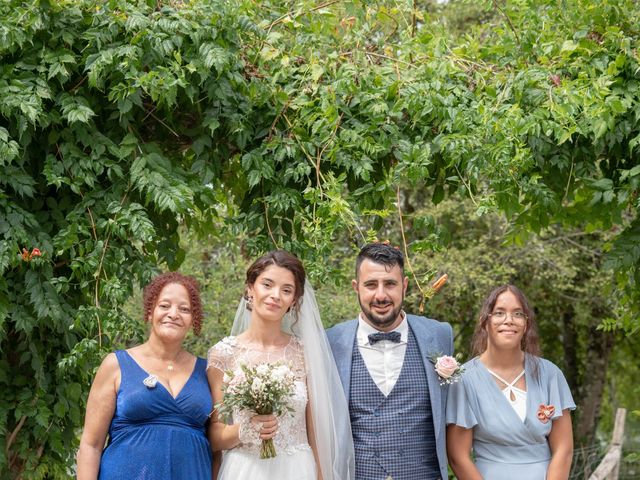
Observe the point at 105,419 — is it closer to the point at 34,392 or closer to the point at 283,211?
the point at 34,392

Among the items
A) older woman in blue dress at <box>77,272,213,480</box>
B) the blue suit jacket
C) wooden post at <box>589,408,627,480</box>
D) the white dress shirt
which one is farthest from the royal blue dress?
wooden post at <box>589,408,627,480</box>

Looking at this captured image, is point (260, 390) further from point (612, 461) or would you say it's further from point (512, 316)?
point (612, 461)

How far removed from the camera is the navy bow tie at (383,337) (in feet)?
13.5

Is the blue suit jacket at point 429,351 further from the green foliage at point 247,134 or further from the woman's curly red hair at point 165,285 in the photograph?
the woman's curly red hair at point 165,285

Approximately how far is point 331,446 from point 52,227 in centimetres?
178

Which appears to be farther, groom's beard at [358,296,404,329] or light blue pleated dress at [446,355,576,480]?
light blue pleated dress at [446,355,576,480]

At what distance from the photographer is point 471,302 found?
11.9 meters

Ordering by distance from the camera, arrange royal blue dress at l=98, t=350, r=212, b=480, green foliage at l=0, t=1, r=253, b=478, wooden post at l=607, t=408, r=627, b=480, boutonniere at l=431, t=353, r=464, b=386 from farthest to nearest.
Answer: wooden post at l=607, t=408, r=627, b=480 < green foliage at l=0, t=1, r=253, b=478 < boutonniere at l=431, t=353, r=464, b=386 < royal blue dress at l=98, t=350, r=212, b=480

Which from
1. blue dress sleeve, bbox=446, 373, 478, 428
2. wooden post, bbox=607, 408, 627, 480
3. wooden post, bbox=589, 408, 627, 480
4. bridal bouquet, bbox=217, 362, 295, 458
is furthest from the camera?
wooden post, bbox=607, 408, 627, 480

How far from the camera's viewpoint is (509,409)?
4227mm

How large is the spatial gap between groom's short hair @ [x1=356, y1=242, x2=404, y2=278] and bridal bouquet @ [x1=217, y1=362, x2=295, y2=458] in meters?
0.67

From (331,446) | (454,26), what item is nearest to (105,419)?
(331,446)

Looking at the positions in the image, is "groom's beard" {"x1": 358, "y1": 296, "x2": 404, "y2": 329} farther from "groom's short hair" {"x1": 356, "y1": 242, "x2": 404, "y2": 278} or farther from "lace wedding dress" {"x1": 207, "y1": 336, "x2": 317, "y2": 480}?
"lace wedding dress" {"x1": 207, "y1": 336, "x2": 317, "y2": 480}

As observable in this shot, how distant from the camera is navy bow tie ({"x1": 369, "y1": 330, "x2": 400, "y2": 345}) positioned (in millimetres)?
4121
